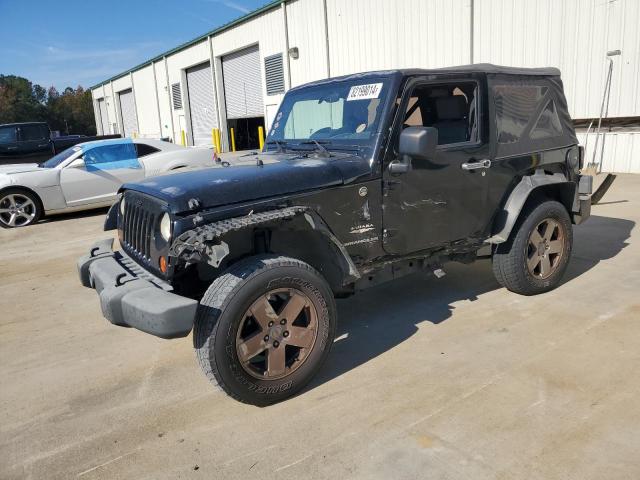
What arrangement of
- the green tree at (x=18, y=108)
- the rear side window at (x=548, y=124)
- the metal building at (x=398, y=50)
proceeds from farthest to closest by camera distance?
1. the green tree at (x=18, y=108)
2. the metal building at (x=398, y=50)
3. the rear side window at (x=548, y=124)

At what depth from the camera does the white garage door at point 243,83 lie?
22.4m

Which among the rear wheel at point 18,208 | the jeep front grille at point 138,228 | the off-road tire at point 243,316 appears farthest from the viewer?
the rear wheel at point 18,208

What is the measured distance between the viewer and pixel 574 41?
38.7 feet

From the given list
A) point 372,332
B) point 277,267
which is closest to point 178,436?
point 277,267

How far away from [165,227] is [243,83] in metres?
21.8

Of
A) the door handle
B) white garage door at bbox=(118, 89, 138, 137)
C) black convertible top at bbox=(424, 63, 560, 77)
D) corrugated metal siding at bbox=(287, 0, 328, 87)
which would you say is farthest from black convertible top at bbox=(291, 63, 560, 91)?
white garage door at bbox=(118, 89, 138, 137)

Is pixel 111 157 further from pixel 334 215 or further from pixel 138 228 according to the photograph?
pixel 334 215

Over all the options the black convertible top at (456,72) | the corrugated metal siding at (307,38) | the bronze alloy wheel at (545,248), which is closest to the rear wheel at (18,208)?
the black convertible top at (456,72)

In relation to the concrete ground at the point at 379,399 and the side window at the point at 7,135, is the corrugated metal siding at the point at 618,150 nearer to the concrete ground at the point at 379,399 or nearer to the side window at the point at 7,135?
the concrete ground at the point at 379,399

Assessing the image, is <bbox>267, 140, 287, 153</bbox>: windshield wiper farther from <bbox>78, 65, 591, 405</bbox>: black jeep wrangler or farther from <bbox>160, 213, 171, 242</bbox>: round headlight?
<bbox>160, 213, 171, 242</bbox>: round headlight

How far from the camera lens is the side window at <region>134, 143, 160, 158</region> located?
1027cm

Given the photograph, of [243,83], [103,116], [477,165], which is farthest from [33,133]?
[103,116]

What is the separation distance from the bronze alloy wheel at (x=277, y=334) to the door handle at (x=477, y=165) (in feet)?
5.56

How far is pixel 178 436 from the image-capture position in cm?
281
